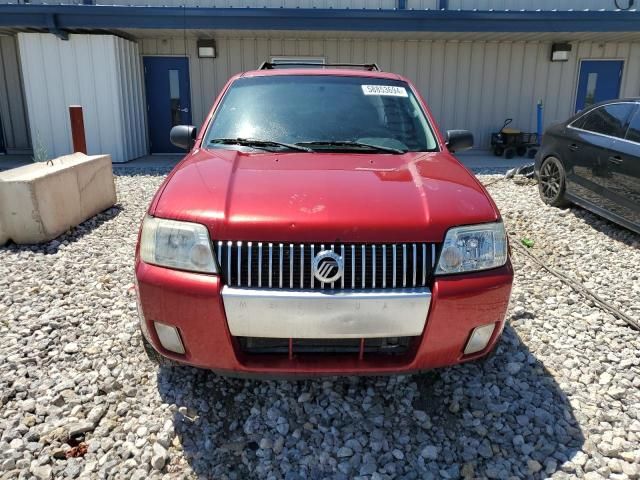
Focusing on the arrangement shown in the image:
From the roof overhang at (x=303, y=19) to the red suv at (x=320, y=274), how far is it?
26.5 feet

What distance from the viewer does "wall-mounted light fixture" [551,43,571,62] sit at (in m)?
12.2

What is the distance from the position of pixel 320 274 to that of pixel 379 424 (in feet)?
3.24

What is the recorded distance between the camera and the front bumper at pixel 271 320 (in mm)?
2137

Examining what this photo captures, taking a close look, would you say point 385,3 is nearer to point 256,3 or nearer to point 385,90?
point 256,3

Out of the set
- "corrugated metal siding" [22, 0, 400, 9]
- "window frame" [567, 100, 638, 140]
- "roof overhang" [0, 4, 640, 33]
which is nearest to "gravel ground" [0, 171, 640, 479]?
"window frame" [567, 100, 638, 140]

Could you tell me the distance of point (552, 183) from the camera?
699 cm

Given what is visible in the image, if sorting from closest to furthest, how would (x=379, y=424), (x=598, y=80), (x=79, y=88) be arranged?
(x=379, y=424) → (x=79, y=88) → (x=598, y=80)

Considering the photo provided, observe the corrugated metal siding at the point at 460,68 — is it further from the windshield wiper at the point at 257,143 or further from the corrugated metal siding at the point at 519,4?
the windshield wiper at the point at 257,143

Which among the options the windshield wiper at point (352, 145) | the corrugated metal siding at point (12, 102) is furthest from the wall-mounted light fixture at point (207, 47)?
the windshield wiper at point (352, 145)

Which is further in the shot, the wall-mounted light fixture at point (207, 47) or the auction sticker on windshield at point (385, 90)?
the wall-mounted light fixture at point (207, 47)

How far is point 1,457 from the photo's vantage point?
7.61ft

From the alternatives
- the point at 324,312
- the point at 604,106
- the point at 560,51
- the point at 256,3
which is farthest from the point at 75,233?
the point at 560,51

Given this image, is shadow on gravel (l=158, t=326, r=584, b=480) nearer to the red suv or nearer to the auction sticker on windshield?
the red suv

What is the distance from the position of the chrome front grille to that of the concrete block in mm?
3995
